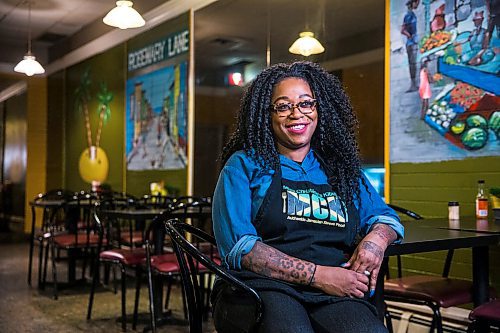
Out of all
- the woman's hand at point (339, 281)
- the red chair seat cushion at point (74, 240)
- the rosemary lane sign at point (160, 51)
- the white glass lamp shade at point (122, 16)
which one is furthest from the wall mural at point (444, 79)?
→ the rosemary lane sign at point (160, 51)

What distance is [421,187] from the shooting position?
353cm

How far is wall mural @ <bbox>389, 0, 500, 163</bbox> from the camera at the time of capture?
312 centimetres

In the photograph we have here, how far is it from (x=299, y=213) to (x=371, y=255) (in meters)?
0.24

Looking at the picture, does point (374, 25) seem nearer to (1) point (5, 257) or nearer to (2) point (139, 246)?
(2) point (139, 246)

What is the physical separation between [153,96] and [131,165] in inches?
38.9

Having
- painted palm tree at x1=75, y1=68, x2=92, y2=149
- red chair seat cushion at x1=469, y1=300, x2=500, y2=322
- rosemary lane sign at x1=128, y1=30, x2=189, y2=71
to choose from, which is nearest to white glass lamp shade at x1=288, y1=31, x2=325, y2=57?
rosemary lane sign at x1=128, y1=30, x2=189, y2=71

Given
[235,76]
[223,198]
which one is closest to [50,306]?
[235,76]

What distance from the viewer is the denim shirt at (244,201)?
66.9 inches

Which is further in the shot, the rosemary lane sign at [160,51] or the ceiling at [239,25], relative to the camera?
the rosemary lane sign at [160,51]

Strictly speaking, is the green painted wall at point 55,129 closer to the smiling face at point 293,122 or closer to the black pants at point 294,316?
the smiling face at point 293,122

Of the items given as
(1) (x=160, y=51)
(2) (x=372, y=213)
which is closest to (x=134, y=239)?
(1) (x=160, y=51)

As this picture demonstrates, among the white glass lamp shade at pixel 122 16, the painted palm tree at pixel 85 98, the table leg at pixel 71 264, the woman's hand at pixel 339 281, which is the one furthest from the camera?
the painted palm tree at pixel 85 98

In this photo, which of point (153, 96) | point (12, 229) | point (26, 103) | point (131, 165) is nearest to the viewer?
point (153, 96)

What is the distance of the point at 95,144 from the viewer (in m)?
8.14
